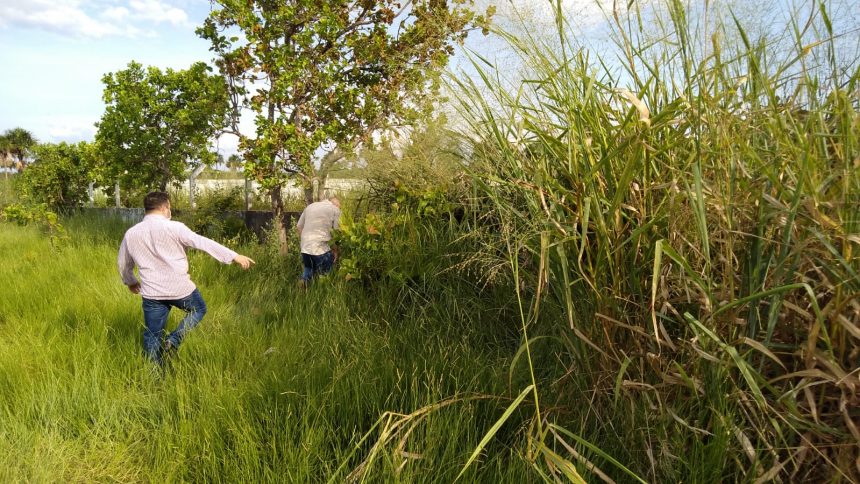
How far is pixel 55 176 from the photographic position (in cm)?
1430

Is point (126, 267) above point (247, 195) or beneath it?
beneath

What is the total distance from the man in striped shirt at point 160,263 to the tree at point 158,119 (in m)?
5.44

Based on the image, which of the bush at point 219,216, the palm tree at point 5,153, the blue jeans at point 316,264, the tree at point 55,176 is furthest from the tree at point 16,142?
the blue jeans at point 316,264

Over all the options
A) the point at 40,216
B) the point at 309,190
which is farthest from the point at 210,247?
the point at 40,216

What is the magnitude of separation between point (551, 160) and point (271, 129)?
6902 mm

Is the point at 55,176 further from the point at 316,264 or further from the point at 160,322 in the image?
the point at 160,322

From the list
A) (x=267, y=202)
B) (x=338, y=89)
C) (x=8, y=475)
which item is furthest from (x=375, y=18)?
(x=8, y=475)

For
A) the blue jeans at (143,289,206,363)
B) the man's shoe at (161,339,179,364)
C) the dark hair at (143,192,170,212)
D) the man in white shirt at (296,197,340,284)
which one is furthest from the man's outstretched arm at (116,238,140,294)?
the man in white shirt at (296,197,340,284)

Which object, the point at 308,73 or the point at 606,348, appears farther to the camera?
the point at 308,73

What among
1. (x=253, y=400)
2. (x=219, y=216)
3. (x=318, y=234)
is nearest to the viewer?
(x=253, y=400)

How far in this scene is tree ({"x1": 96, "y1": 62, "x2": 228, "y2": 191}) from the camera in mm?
9133

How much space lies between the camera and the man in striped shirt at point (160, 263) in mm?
3992

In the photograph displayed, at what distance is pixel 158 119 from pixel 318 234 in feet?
17.1

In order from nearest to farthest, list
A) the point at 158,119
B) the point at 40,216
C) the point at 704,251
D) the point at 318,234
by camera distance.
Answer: the point at 704,251
the point at 318,234
the point at 158,119
the point at 40,216
